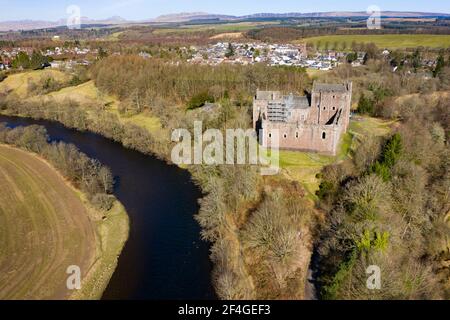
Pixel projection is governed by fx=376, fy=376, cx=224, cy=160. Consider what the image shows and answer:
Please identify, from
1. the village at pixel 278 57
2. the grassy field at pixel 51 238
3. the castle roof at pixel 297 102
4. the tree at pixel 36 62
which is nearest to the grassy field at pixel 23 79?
the tree at pixel 36 62

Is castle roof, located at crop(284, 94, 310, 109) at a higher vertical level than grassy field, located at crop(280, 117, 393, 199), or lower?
higher

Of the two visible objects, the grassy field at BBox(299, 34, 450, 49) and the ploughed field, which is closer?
the ploughed field

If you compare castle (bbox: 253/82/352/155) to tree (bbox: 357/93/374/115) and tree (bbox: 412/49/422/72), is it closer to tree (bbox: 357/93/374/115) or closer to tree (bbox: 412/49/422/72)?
tree (bbox: 357/93/374/115)
